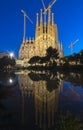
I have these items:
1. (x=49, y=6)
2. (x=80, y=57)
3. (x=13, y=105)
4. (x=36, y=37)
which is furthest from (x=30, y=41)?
(x=13, y=105)

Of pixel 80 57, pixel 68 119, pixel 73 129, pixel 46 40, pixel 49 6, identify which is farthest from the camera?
pixel 49 6

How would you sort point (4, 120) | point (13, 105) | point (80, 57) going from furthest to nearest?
point (80, 57), point (13, 105), point (4, 120)

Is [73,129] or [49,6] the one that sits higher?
[49,6]

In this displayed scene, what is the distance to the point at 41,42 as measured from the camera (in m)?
152

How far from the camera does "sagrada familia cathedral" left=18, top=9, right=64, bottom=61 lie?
15088 centimetres

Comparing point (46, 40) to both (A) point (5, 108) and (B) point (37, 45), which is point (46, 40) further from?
(A) point (5, 108)

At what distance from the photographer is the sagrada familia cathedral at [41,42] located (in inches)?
5940

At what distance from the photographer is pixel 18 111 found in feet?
39.4

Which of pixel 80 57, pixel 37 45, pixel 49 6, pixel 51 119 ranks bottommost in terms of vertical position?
pixel 51 119

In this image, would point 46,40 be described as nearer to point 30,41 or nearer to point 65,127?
point 30,41

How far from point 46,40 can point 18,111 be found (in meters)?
141

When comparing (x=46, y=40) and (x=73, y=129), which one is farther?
(x=46, y=40)

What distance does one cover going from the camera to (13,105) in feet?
45.5

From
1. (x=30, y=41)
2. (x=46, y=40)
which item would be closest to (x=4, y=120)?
(x=46, y=40)
